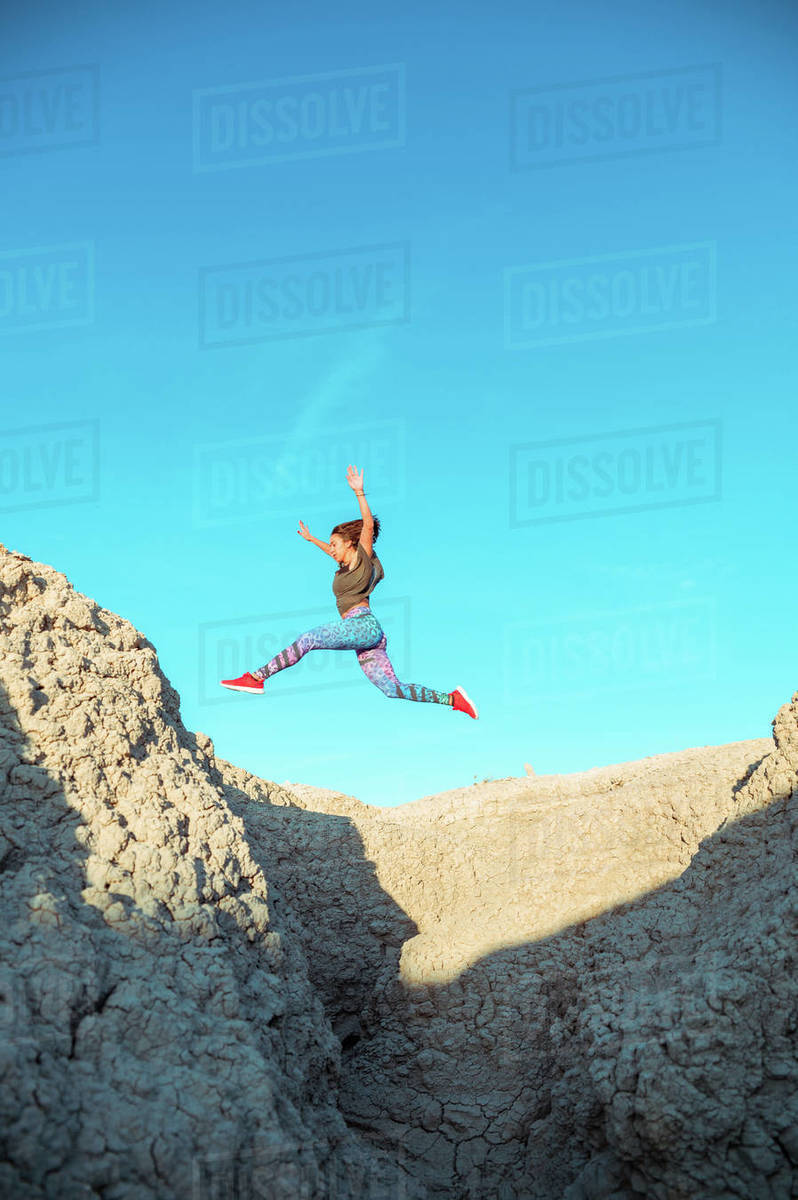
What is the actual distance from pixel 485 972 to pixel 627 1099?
1812 mm

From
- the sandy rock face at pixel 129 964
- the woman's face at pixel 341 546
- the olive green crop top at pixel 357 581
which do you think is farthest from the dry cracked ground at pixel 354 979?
the woman's face at pixel 341 546

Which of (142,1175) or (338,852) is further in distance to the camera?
(338,852)

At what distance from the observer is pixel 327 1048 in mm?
4793

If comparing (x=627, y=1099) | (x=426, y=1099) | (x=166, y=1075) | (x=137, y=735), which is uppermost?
(x=137, y=735)

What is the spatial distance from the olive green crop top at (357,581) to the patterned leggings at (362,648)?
4.3 inches

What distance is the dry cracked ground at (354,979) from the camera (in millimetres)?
3469

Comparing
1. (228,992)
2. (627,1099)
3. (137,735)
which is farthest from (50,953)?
(627,1099)

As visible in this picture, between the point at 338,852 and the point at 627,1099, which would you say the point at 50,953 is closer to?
the point at 627,1099

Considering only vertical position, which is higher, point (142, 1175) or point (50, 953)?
point (50, 953)

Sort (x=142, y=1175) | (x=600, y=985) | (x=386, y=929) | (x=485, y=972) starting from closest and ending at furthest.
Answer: (x=142, y=1175) < (x=600, y=985) < (x=485, y=972) < (x=386, y=929)

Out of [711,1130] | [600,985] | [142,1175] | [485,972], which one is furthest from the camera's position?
[485,972]

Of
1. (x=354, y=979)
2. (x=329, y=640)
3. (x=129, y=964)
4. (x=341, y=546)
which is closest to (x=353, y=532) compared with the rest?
(x=341, y=546)

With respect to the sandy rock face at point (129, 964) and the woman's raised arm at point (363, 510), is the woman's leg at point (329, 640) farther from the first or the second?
the sandy rock face at point (129, 964)

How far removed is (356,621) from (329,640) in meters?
0.32
